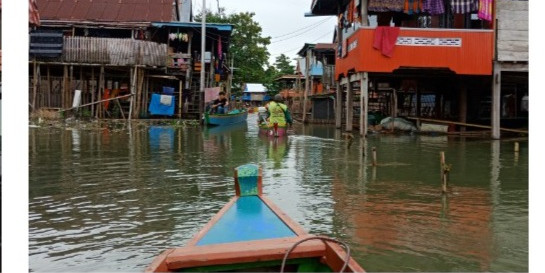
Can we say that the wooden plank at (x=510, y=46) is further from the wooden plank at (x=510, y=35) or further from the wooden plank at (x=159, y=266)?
the wooden plank at (x=159, y=266)

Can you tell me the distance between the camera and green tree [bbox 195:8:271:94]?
139 ft

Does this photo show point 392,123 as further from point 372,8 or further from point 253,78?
point 253,78

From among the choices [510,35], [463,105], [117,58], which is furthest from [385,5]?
[117,58]

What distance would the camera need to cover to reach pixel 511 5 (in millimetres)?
16016

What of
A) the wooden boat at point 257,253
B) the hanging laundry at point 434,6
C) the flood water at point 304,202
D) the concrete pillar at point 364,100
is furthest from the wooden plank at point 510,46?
the wooden boat at point 257,253

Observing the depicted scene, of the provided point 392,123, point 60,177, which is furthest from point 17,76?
point 392,123

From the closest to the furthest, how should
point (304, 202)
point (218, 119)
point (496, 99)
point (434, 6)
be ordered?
1. point (304, 202)
2. point (434, 6)
3. point (496, 99)
4. point (218, 119)

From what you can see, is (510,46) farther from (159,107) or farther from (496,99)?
(159,107)

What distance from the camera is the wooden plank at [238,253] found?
3.32 m

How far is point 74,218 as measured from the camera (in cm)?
600

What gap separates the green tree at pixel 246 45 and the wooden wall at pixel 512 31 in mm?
27156

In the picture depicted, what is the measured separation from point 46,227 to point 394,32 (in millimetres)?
12513

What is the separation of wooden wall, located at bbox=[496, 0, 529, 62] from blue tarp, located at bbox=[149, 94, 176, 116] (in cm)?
1505

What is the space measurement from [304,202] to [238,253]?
365 cm
